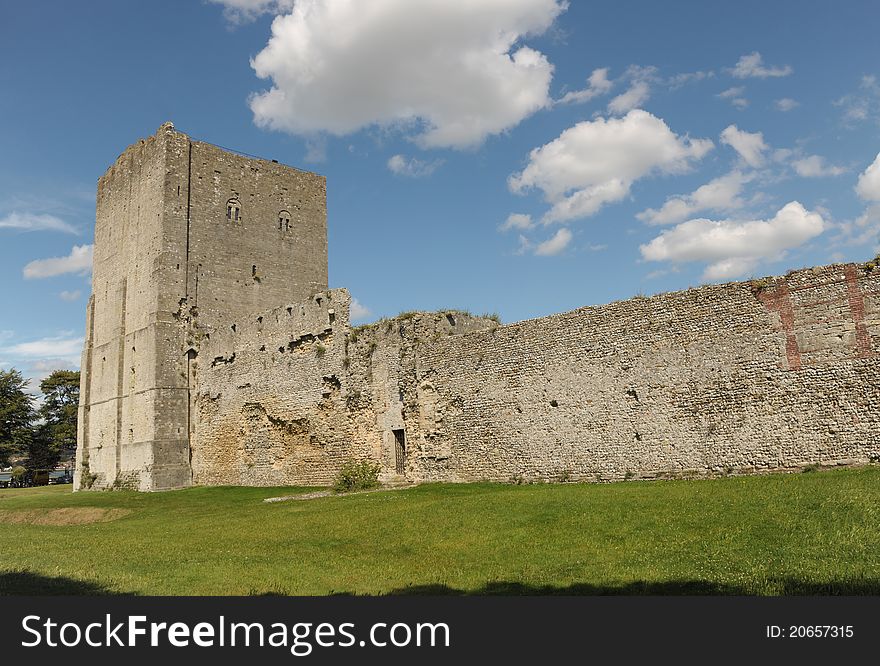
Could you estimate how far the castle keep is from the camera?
13445 millimetres

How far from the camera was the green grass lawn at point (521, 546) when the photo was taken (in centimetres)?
715

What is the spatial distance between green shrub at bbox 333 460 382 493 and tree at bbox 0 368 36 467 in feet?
121

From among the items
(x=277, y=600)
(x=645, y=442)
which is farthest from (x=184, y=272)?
(x=277, y=600)

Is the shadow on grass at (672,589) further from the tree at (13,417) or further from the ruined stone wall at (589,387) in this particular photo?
the tree at (13,417)

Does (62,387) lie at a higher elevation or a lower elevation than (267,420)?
higher

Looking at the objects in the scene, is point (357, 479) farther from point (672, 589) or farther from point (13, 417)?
point (13, 417)

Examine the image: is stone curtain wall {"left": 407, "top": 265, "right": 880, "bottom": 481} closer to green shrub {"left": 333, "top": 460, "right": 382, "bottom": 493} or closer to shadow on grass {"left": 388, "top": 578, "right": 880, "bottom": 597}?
green shrub {"left": 333, "top": 460, "right": 382, "bottom": 493}

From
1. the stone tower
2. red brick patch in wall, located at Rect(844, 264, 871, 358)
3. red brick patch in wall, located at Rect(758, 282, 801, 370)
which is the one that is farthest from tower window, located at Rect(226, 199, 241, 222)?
red brick patch in wall, located at Rect(844, 264, 871, 358)

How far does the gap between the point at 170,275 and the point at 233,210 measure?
13.9ft

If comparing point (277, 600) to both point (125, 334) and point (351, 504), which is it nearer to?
point (351, 504)

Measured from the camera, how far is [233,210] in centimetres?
3100

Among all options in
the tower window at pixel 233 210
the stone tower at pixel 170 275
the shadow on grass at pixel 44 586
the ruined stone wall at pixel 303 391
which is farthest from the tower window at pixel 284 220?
the shadow on grass at pixel 44 586

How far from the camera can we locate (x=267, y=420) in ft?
82.0

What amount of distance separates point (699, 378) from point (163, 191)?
75.5 feet
